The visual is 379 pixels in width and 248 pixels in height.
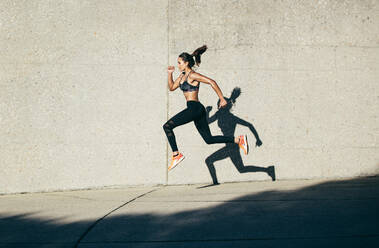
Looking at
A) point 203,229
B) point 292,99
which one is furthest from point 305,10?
point 203,229

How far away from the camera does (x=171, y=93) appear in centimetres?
639

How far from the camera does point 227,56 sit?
650 cm

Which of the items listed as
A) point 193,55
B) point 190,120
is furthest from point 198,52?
point 190,120

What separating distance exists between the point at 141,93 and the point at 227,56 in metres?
1.64

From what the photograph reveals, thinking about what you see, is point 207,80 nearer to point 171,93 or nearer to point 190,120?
point 190,120

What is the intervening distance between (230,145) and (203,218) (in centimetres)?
279

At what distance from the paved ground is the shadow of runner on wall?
0.79 meters

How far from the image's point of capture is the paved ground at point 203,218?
3.28 meters

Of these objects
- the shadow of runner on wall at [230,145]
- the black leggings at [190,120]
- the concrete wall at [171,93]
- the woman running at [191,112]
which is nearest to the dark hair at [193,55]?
the woman running at [191,112]

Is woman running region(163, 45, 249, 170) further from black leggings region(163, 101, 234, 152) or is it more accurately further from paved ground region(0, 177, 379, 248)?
paved ground region(0, 177, 379, 248)

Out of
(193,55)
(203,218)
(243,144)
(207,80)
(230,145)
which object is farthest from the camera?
(230,145)

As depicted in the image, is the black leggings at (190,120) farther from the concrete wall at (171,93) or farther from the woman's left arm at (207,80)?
the concrete wall at (171,93)

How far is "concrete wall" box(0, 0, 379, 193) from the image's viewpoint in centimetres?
625

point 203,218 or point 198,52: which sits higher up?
point 198,52
